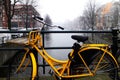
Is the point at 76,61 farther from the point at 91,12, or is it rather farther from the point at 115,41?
the point at 91,12

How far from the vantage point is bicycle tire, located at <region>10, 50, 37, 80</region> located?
4449 millimetres

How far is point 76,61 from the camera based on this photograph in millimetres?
4410

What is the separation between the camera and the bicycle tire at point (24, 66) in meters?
4.45

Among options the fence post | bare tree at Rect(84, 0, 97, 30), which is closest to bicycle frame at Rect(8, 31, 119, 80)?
the fence post

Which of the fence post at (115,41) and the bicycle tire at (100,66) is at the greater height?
the fence post at (115,41)

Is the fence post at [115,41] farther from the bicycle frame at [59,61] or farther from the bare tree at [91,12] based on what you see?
the bare tree at [91,12]

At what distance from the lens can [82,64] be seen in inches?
174

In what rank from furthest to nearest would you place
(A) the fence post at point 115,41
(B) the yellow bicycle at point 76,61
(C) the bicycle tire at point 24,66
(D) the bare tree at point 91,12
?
(D) the bare tree at point 91,12 → (A) the fence post at point 115,41 → (C) the bicycle tire at point 24,66 → (B) the yellow bicycle at point 76,61

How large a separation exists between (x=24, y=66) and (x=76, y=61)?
0.98 meters

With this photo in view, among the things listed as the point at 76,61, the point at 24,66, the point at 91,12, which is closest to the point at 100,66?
the point at 76,61

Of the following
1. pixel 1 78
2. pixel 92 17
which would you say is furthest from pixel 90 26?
pixel 1 78

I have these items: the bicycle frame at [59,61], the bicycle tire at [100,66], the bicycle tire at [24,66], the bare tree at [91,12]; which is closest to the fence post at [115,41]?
the bicycle tire at [100,66]

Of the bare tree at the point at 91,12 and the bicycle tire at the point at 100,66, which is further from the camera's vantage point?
the bare tree at the point at 91,12

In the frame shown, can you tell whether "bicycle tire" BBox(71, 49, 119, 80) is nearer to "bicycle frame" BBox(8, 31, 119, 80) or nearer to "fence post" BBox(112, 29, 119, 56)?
"bicycle frame" BBox(8, 31, 119, 80)
